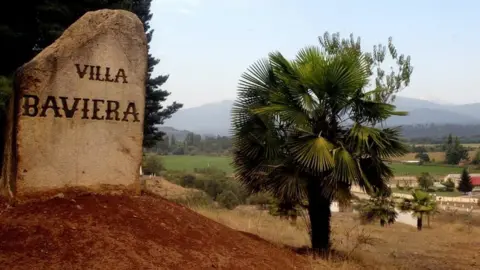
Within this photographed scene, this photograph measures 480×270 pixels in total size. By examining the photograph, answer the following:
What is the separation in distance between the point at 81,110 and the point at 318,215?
14.7ft

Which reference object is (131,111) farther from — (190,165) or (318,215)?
(190,165)

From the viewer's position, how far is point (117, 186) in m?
6.63

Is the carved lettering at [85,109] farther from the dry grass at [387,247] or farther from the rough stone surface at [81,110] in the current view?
the dry grass at [387,247]

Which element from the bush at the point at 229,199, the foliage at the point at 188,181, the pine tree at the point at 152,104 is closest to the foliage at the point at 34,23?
the pine tree at the point at 152,104

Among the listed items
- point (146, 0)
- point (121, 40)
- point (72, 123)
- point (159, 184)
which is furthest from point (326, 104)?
point (159, 184)

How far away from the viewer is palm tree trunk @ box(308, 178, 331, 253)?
8.73 metres

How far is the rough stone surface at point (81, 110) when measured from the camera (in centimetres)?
609

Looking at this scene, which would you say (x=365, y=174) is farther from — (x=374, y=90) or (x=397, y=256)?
(x=397, y=256)

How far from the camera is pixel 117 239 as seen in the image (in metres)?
5.45

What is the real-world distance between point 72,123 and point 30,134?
509 mm

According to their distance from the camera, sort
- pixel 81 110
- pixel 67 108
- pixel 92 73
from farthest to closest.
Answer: pixel 92 73, pixel 81 110, pixel 67 108

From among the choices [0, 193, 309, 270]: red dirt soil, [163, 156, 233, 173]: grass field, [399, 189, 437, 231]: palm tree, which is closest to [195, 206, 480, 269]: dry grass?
[0, 193, 309, 270]: red dirt soil

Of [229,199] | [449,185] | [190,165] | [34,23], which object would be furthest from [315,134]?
[449,185]

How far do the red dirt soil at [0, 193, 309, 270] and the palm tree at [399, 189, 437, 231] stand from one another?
14.6 metres
